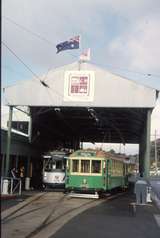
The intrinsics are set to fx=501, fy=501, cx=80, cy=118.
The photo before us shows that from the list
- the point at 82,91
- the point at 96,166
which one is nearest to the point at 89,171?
the point at 96,166

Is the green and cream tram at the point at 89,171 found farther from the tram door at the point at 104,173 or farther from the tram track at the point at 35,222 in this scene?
the tram track at the point at 35,222

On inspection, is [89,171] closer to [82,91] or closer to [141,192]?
[141,192]

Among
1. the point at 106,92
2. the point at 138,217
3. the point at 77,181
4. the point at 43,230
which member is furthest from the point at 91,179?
the point at 43,230

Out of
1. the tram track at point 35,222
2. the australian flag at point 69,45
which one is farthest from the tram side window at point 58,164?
the tram track at point 35,222

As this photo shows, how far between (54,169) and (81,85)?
745 cm

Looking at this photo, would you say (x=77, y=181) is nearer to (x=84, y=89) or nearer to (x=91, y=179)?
(x=91, y=179)

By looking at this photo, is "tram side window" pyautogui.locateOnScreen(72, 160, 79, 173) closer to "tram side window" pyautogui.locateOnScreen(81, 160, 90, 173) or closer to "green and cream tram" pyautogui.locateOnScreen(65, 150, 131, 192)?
"green and cream tram" pyautogui.locateOnScreen(65, 150, 131, 192)

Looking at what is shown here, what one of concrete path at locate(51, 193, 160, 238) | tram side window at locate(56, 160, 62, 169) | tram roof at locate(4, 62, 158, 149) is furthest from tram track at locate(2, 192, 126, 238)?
tram side window at locate(56, 160, 62, 169)

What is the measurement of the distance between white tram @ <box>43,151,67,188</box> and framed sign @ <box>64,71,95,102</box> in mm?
5631

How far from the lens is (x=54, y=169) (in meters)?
37.8

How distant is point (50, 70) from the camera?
114 ft

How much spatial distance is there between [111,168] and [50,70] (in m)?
8.15

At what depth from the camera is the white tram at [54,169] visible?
3744cm

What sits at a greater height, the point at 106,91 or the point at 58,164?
the point at 106,91
